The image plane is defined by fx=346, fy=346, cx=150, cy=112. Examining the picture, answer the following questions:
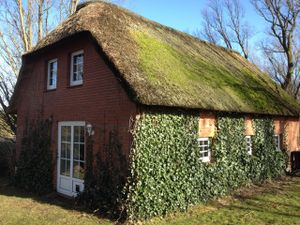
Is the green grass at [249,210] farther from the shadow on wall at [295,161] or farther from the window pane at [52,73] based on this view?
the window pane at [52,73]

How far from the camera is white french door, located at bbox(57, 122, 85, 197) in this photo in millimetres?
11383

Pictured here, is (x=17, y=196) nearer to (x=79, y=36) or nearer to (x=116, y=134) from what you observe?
(x=116, y=134)

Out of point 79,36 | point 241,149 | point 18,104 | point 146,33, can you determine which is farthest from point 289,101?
point 18,104

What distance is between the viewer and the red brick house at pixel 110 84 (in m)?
9.81

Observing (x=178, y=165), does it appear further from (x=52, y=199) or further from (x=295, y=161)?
(x=295, y=161)

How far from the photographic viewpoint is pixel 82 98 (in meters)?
11.4

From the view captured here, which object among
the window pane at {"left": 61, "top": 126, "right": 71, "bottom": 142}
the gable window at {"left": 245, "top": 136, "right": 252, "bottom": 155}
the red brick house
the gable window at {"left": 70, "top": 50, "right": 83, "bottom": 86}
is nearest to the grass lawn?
the red brick house

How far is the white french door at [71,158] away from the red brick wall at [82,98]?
306mm

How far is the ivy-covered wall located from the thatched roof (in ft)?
2.07

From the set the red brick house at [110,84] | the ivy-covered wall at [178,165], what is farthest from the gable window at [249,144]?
the ivy-covered wall at [178,165]

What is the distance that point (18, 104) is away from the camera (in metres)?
15.2

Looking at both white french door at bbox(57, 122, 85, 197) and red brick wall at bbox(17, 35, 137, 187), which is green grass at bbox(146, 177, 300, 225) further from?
white french door at bbox(57, 122, 85, 197)

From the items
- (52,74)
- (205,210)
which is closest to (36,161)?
(52,74)

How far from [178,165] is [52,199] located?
451 cm
